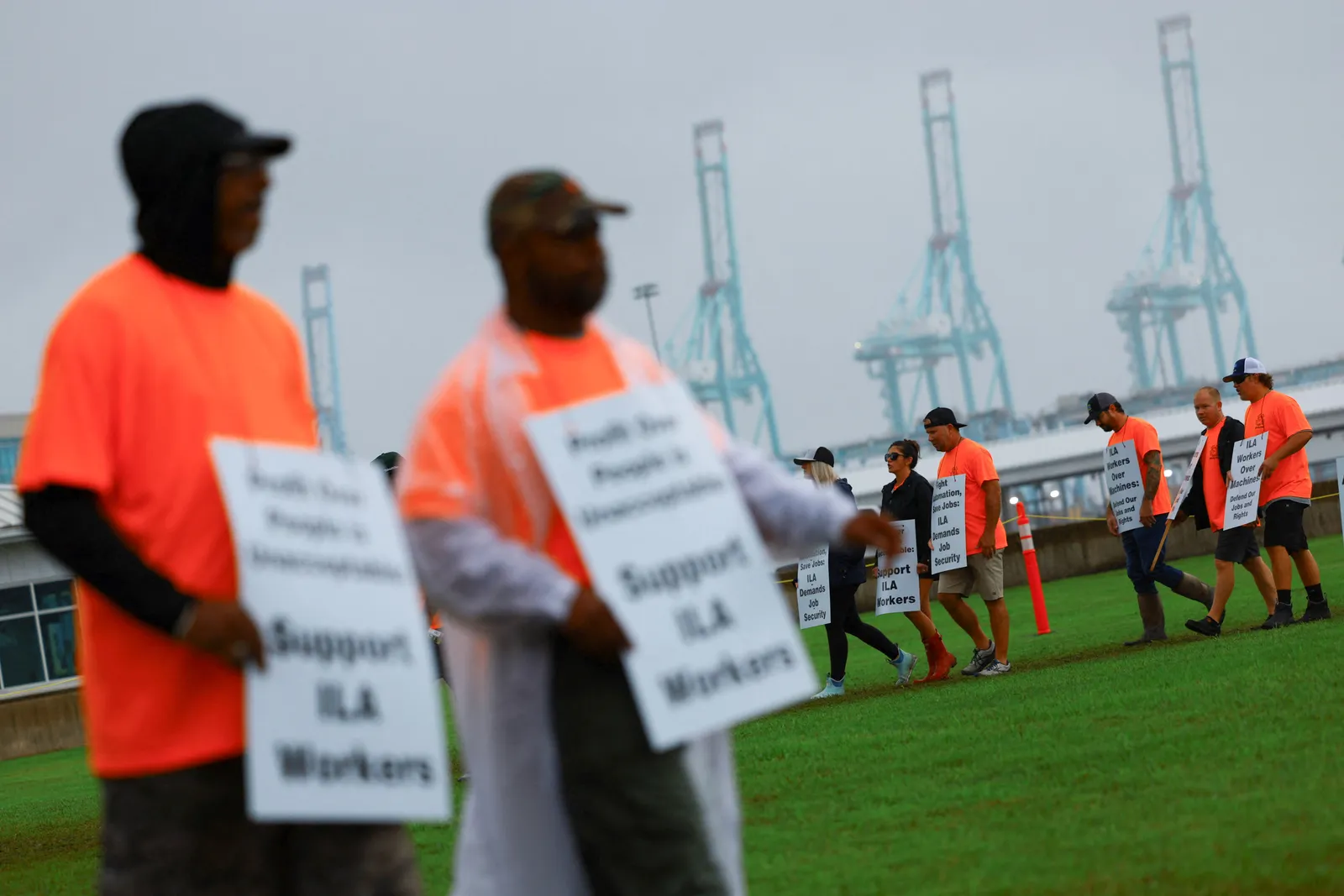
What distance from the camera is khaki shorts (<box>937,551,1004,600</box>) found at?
41.6 ft

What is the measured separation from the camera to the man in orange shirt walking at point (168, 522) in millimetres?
3074

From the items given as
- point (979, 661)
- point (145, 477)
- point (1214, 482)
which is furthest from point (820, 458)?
point (145, 477)

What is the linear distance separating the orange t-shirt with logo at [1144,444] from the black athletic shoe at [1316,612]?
1.04 metres

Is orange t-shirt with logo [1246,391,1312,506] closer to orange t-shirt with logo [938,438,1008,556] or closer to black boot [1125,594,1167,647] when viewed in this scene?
black boot [1125,594,1167,647]

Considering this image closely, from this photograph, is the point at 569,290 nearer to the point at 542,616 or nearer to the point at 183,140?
the point at 542,616

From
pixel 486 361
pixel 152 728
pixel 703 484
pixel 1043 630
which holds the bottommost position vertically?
pixel 1043 630

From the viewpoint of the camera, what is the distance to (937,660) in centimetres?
1305

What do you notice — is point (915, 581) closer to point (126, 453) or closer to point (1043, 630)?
point (1043, 630)

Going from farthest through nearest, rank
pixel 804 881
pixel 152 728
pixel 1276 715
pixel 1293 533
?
pixel 1293 533 → pixel 1276 715 → pixel 804 881 → pixel 152 728

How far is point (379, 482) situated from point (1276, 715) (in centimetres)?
564

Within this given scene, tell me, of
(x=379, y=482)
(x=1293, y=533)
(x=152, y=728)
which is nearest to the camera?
(x=152, y=728)

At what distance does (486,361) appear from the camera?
3.45 m

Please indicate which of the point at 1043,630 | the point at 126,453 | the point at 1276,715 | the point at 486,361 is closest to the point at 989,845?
the point at 1276,715

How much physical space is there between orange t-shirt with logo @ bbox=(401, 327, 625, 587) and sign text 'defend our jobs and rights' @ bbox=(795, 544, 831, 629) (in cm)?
957
